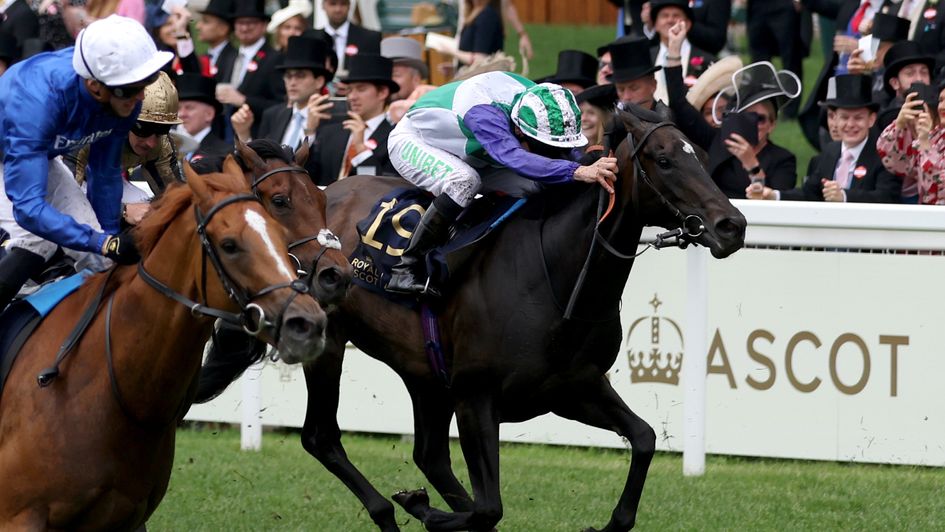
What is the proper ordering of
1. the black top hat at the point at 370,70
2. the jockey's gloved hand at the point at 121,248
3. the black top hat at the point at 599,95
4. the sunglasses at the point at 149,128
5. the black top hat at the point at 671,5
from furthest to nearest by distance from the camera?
the black top hat at the point at 671,5 → the black top hat at the point at 370,70 → the black top hat at the point at 599,95 → the sunglasses at the point at 149,128 → the jockey's gloved hand at the point at 121,248

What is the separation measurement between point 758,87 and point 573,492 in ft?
10.4

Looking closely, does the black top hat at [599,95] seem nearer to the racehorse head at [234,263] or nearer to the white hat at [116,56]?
the white hat at [116,56]

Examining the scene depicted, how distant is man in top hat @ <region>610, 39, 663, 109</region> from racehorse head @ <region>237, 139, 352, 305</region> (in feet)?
12.4

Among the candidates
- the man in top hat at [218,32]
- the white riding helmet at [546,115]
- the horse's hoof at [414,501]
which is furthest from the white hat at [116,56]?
the man in top hat at [218,32]

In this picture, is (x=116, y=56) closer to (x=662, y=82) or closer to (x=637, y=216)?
(x=637, y=216)

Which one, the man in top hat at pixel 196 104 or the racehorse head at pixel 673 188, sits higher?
the racehorse head at pixel 673 188

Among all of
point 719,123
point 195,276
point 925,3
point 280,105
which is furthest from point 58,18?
point 195,276

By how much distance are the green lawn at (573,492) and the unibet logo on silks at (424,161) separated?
1.68 meters

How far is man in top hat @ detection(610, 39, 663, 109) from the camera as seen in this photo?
9.45 meters

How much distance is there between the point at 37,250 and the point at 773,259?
4.24m

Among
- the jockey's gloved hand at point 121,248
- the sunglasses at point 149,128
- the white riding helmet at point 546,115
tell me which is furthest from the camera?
the white riding helmet at point 546,115

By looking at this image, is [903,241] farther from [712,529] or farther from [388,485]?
[388,485]

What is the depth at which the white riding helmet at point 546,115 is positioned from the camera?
659 cm

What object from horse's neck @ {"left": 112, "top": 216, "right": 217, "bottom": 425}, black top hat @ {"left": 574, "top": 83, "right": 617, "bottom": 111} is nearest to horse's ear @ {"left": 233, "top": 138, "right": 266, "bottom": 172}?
horse's neck @ {"left": 112, "top": 216, "right": 217, "bottom": 425}
